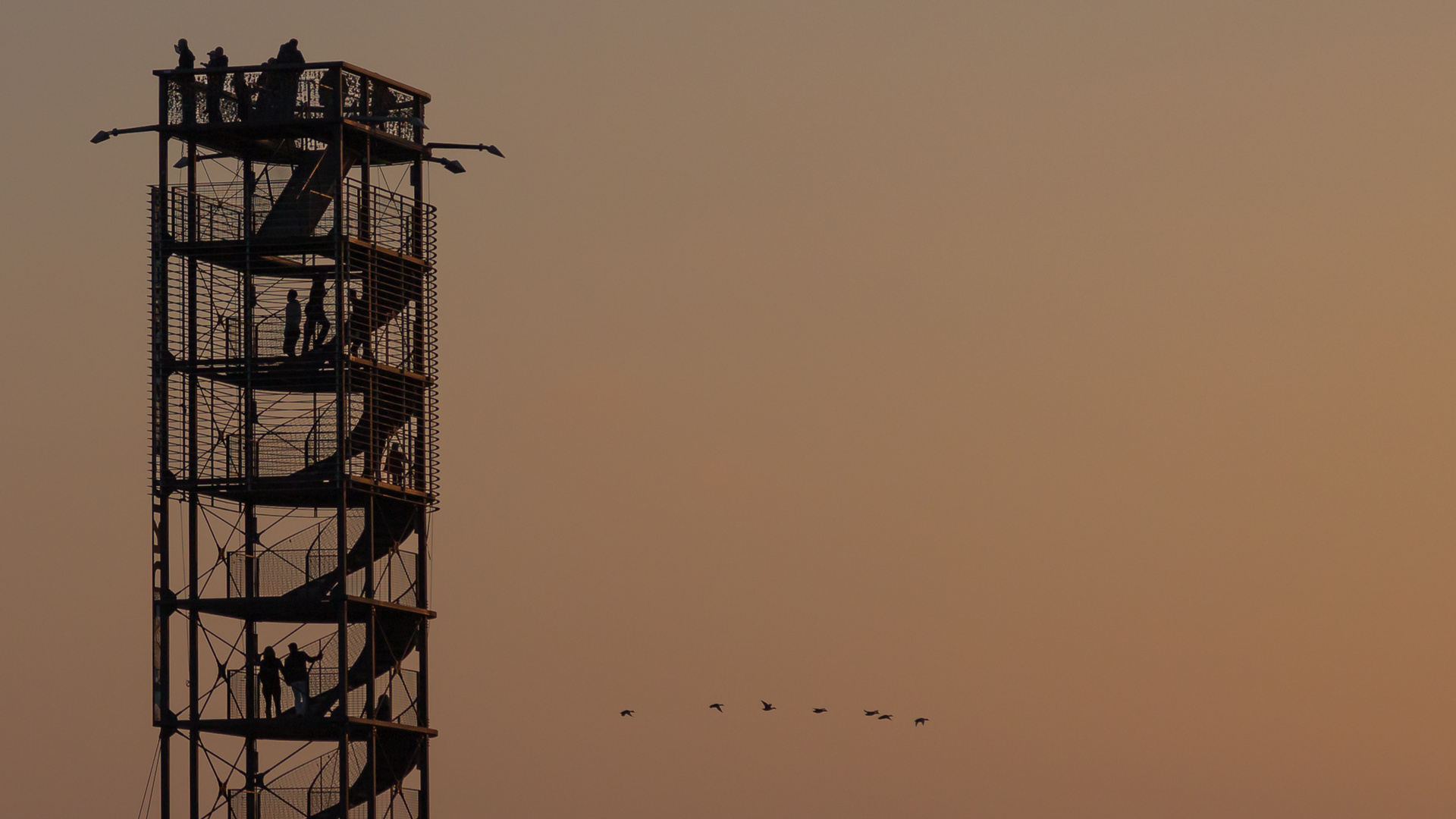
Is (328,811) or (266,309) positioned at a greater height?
(266,309)

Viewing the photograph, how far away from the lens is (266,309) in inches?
6442

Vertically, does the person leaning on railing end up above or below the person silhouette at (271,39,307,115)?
below

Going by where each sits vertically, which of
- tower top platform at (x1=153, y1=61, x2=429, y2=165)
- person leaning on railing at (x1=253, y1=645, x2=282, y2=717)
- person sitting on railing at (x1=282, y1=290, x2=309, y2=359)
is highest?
tower top platform at (x1=153, y1=61, x2=429, y2=165)

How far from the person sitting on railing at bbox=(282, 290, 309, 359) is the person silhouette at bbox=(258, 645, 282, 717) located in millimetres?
8924

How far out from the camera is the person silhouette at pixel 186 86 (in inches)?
6462

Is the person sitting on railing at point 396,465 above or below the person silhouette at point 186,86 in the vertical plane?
below

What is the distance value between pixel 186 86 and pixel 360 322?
860 cm

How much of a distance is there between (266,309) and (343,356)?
287 centimetres

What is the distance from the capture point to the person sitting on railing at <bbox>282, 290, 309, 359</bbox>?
6422 inches

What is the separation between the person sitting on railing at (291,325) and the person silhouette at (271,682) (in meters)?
8.92

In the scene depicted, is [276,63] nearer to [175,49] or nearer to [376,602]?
[175,49]

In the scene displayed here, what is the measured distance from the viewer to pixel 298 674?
536 ft

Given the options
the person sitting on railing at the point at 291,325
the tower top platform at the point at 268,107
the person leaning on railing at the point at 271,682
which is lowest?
the person leaning on railing at the point at 271,682

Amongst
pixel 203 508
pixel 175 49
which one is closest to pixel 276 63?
pixel 175 49
